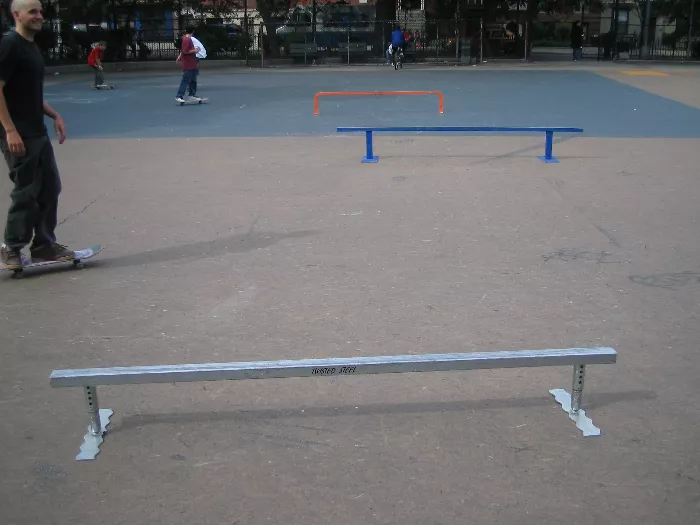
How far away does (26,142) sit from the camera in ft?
19.3

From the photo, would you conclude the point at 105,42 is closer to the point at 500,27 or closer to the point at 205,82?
the point at 205,82

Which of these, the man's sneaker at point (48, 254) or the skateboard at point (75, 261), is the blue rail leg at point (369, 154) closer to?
the skateboard at point (75, 261)

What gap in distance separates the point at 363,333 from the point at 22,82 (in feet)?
10.6

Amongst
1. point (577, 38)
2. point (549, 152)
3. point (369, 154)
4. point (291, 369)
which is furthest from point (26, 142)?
point (577, 38)

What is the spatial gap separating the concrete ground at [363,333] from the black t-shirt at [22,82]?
127 centimetres

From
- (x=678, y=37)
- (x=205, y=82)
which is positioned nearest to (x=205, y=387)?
(x=205, y=82)

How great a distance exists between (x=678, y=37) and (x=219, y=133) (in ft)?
111

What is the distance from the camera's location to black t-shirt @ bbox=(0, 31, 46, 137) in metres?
5.63

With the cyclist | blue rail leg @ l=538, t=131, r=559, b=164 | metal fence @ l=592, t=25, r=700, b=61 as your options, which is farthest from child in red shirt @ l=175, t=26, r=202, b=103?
metal fence @ l=592, t=25, r=700, b=61

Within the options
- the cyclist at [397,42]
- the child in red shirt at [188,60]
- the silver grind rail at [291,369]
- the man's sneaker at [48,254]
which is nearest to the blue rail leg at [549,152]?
the man's sneaker at [48,254]

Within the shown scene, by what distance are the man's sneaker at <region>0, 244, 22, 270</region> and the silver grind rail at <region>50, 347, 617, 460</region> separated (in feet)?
9.29

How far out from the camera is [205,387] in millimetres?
4324

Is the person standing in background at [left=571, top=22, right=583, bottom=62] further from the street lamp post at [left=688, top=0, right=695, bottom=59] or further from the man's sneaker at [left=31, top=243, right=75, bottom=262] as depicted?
the man's sneaker at [left=31, top=243, right=75, bottom=262]

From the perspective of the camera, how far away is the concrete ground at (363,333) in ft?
10.9
